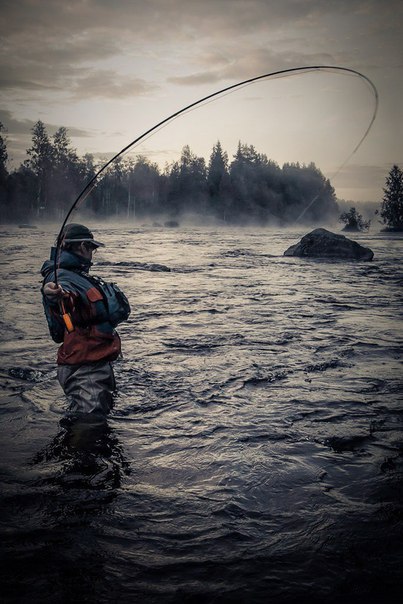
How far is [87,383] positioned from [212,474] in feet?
4.30

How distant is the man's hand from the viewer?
10.3 ft

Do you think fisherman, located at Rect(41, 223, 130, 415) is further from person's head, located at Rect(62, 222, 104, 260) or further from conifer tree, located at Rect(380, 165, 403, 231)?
conifer tree, located at Rect(380, 165, 403, 231)

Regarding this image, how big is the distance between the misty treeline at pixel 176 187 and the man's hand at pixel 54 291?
226ft

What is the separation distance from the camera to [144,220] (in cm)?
8538

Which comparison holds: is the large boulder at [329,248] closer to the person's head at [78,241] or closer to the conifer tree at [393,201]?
the person's head at [78,241]

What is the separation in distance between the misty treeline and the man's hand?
69.0m

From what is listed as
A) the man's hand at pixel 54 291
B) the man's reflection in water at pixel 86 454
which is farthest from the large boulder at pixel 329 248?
the man's hand at pixel 54 291

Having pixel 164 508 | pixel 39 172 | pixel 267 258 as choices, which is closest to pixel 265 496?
pixel 164 508

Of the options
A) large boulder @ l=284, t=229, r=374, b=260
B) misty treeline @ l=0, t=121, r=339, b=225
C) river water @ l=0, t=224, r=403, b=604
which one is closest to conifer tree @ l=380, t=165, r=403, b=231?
misty treeline @ l=0, t=121, r=339, b=225

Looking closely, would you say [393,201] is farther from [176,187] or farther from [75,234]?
[75,234]

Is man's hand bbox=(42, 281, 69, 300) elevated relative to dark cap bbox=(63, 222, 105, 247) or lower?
lower

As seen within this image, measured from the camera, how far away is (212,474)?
10.2ft

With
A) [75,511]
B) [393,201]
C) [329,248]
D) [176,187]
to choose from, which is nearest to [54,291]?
[75,511]

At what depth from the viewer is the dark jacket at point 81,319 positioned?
352cm
